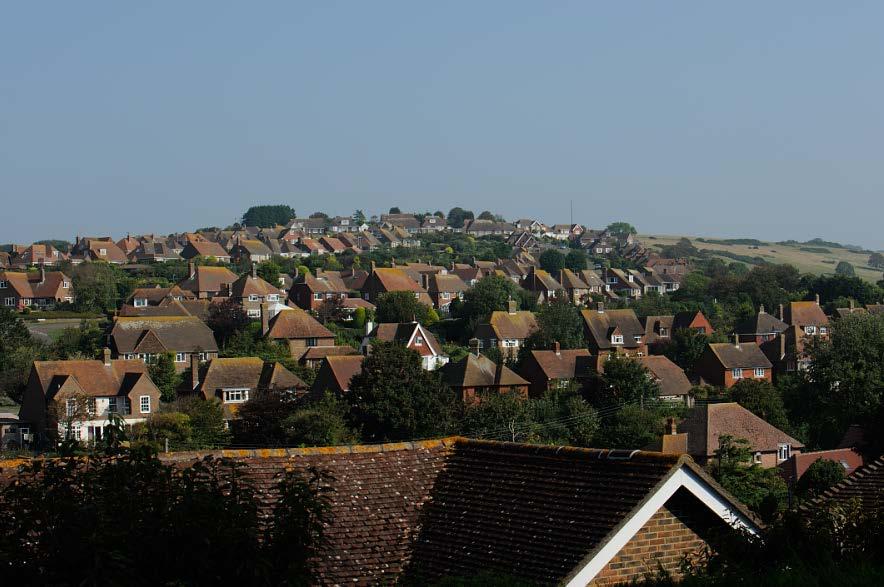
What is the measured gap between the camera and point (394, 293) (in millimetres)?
84812

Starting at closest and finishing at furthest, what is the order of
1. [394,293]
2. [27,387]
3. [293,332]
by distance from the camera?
[27,387] < [293,332] < [394,293]

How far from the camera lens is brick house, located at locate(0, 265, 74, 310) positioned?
305 ft

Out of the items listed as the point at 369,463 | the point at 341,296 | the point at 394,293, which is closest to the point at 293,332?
the point at 394,293

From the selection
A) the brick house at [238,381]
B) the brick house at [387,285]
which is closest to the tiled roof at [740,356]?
the brick house at [238,381]

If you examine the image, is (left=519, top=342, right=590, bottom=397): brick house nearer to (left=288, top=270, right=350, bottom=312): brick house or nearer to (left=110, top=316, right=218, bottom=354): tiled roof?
(left=110, top=316, right=218, bottom=354): tiled roof

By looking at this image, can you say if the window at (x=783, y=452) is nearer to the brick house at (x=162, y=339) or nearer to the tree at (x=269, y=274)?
the brick house at (x=162, y=339)

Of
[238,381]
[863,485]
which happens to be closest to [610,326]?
[238,381]

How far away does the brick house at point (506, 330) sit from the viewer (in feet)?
252

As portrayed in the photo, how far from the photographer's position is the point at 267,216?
638 feet

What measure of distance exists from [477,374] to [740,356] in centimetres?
1691

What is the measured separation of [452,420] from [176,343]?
76.3 ft

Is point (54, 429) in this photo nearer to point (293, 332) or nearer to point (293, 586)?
point (293, 332)

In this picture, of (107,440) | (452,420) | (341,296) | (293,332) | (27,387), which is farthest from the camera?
(341,296)

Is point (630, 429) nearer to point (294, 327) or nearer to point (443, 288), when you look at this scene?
point (294, 327)
